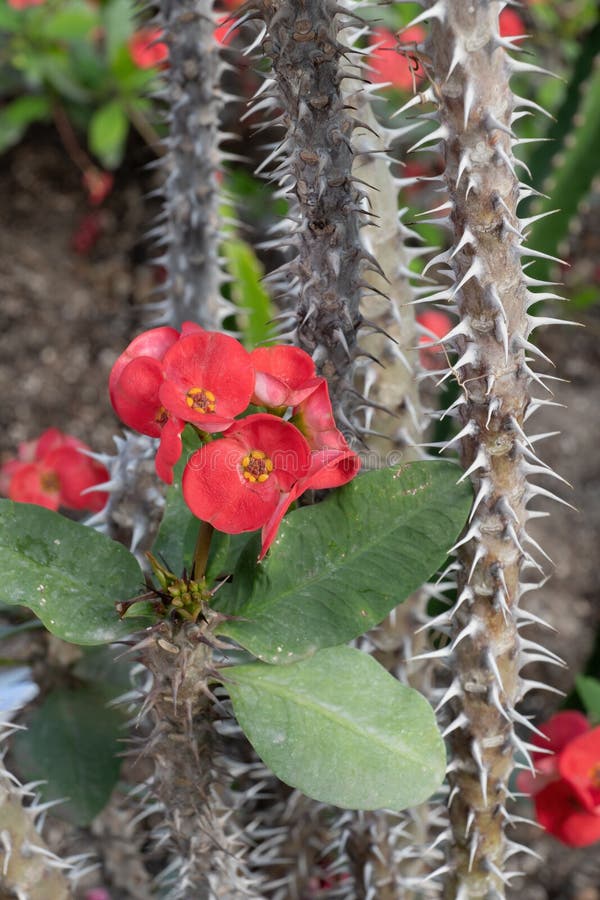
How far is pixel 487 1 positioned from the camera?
63 centimetres

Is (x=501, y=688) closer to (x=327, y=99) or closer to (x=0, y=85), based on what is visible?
(x=327, y=99)

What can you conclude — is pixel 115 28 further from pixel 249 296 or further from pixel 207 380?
pixel 207 380

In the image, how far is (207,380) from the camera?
26.3 inches

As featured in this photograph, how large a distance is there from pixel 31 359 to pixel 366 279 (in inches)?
71.7

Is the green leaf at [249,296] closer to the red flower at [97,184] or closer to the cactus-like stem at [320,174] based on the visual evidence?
the cactus-like stem at [320,174]

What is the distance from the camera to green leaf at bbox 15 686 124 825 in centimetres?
108

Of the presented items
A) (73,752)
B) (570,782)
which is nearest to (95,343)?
(73,752)

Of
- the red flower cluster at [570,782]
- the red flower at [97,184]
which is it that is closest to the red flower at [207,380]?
the red flower cluster at [570,782]

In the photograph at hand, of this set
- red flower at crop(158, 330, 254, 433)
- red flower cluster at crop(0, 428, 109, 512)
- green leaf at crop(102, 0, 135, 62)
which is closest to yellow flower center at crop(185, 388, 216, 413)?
red flower at crop(158, 330, 254, 433)

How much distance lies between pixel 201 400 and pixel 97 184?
7.04 ft

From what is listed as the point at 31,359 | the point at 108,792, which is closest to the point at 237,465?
the point at 108,792

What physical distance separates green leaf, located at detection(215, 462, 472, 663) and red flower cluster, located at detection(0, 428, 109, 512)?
491 mm

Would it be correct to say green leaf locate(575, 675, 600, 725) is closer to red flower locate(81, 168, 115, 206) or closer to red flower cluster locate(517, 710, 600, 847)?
red flower cluster locate(517, 710, 600, 847)

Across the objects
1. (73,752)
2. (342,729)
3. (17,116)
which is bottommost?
(73,752)
